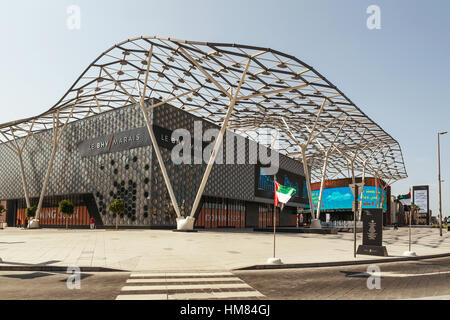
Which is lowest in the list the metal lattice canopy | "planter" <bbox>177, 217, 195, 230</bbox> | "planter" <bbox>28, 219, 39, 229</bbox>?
"planter" <bbox>28, 219, 39, 229</bbox>

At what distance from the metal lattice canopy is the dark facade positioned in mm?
2859

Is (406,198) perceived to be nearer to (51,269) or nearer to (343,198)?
(51,269)

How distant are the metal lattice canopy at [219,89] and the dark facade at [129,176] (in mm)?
2859

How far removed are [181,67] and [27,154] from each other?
3742 cm

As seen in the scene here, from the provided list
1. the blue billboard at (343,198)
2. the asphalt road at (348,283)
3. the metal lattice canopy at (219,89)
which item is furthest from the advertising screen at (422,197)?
the asphalt road at (348,283)

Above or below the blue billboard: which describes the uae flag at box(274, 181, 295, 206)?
above

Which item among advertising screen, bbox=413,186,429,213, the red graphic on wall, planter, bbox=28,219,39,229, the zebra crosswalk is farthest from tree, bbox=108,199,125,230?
advertising screen, bbox=413,186,429,213

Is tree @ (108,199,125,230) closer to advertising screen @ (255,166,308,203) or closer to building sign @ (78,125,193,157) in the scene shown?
building sign @ (78,125,193,157)

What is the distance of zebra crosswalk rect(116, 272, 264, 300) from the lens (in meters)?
8.27

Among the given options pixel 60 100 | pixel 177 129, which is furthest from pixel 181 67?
pixel 60 100

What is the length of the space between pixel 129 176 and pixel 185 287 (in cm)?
3688

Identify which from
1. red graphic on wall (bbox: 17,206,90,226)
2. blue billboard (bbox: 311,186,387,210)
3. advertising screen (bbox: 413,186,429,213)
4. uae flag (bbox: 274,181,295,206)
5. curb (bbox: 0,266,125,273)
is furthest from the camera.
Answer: advertising screen (bbox: 413,186,429,213)

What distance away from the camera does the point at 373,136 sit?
62.3 metres

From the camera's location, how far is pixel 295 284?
1006cm
